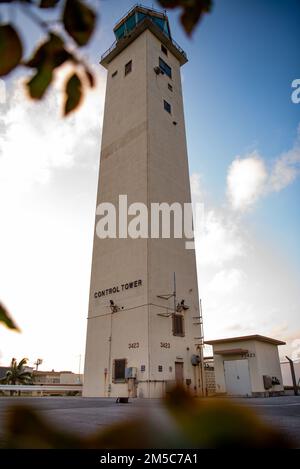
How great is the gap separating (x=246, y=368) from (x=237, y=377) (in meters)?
0.62

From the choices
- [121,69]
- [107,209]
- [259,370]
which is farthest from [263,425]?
[121,69]

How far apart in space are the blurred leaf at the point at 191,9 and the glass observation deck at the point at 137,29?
80.2 feet

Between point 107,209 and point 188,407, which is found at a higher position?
point 107,209

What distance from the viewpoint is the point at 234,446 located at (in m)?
0.37

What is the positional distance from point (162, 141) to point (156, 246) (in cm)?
657

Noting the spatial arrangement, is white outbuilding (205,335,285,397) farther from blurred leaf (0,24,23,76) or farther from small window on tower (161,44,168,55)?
small window on tower (161,44,168,55)

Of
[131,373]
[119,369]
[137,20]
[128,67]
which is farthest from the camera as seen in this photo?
[137,20]

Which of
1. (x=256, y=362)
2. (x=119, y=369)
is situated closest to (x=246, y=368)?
(x=256, y=362)

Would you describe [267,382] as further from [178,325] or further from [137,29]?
[137,29]

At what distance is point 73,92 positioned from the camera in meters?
0.62

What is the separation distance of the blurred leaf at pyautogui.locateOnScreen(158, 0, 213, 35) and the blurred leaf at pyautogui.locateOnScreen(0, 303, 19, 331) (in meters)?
0.60

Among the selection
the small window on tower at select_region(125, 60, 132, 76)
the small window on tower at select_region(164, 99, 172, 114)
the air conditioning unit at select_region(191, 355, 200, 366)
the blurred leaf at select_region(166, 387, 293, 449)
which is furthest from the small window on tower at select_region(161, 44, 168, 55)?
the blurred leaf at select_region(166, 387, 293, 449)

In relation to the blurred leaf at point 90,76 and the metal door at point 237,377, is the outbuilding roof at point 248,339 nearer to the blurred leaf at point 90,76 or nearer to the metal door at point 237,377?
the metal door at point 237,377

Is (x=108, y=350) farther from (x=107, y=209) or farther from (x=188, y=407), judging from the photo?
(x=188, y=407)
